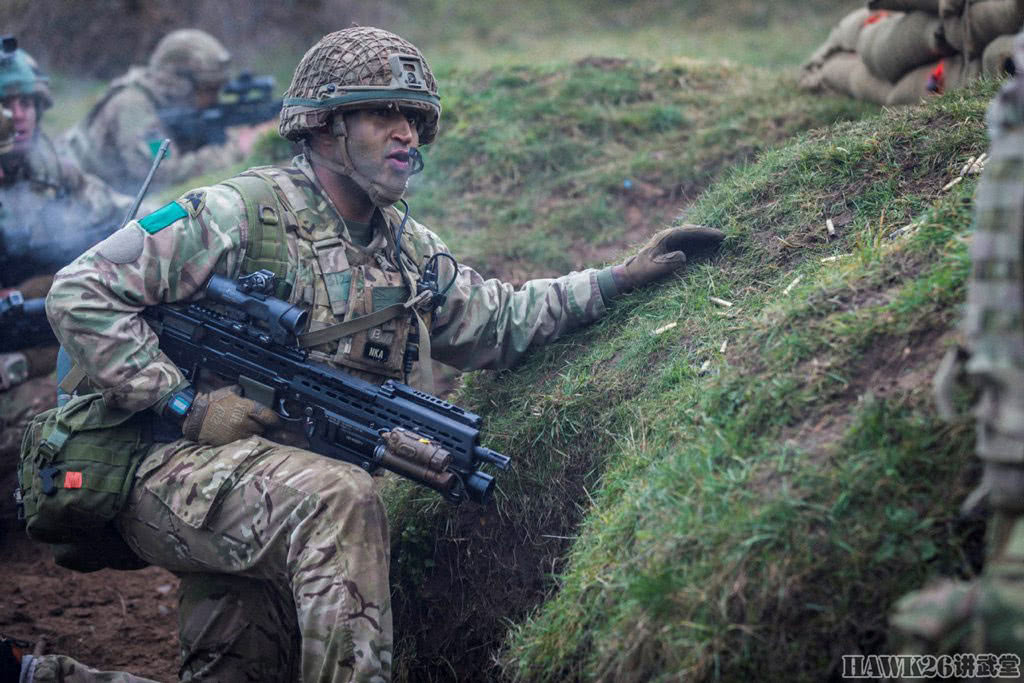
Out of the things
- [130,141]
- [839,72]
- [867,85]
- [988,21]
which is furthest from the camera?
[130,141]

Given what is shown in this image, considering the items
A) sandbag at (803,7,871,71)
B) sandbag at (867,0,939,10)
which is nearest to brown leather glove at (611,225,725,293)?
sandbag at (867,0,939,10)

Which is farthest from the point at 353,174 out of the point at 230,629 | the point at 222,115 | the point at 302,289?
the point at 222,115

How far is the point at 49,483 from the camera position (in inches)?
161

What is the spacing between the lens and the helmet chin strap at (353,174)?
14.4ft

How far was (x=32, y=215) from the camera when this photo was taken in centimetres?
783

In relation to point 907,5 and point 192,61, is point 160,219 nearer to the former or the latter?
point 907,5

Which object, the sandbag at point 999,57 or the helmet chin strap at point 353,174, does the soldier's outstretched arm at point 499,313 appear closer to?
the helmet chin strap at point 353,174

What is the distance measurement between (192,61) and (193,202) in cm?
760

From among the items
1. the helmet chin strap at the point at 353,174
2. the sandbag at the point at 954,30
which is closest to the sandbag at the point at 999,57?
the sandbag at the point at 954,30

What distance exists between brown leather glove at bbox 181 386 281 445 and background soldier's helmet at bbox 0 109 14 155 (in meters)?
4.25

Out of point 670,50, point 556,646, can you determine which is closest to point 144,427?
point 556,646

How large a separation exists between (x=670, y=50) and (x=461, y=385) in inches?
286

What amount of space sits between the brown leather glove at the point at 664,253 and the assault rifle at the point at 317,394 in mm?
1146

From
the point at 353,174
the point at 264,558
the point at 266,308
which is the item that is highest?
the point at 353,174
